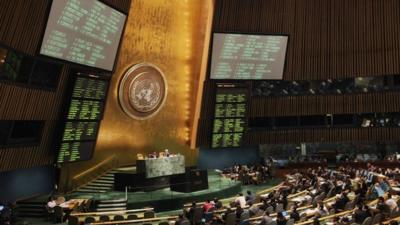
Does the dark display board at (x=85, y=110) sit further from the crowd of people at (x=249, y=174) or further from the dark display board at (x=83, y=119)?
the crowd of people at (x=249, y=174)

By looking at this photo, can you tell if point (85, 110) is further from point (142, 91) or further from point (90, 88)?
point (142, 91)

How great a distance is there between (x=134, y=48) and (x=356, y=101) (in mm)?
13121

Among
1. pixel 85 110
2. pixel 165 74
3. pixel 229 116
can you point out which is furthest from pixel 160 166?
pixel 165 74

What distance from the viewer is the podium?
17.5m

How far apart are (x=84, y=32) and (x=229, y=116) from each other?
9688mm

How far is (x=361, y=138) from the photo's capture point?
973 inches

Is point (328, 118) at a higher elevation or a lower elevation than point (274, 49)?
lower

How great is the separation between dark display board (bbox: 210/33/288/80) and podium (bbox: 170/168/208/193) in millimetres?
5718

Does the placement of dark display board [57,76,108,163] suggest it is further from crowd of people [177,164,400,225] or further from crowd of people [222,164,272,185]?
crowd of people [222,164,272,185]

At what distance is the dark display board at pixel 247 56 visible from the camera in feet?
68.2

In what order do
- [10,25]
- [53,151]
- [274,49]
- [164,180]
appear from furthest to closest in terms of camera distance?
[274,49], [164,180], [53,151], [10,25]

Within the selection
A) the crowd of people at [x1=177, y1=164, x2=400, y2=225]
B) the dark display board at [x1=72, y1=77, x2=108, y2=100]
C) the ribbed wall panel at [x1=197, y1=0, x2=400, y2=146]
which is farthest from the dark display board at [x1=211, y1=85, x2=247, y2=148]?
the dark display board at [x1=72, y1=77, x2=108, y2=100]

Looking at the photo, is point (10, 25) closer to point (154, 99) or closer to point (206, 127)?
point (154, 99)

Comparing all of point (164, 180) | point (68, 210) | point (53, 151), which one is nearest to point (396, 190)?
point (164, 180)
